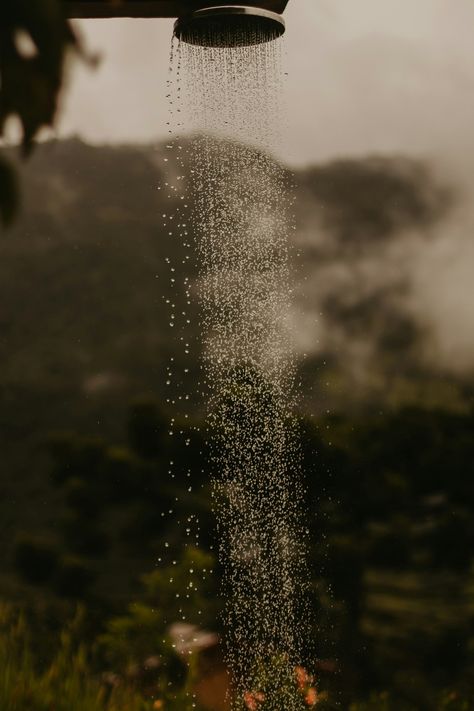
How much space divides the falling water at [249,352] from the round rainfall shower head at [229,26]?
1.11m

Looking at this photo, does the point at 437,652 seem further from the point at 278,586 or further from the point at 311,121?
the point at 311,121

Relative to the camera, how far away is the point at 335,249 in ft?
10.3

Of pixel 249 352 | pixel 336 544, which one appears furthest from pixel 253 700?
pixel 249 352

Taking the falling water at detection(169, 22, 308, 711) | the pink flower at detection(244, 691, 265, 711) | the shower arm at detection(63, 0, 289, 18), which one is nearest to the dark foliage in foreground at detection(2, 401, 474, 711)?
the falling water at detection(169, 22, 308, 711)

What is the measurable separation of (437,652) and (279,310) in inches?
49.2

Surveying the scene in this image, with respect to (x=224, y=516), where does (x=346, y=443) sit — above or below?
above

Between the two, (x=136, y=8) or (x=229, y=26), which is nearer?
(x=136, y=8)

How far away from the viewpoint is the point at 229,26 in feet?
5.64

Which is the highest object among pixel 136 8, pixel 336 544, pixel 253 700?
pixel 136 8

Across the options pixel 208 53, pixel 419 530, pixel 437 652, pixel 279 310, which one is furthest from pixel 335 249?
pixel 437 652

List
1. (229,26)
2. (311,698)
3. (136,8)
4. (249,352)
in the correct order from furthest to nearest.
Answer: (249,352) < (311,698) < (229,26) < (136,8)

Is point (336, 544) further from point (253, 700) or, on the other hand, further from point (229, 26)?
point (229, 26)

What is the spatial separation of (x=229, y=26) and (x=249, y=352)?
1.57 metres

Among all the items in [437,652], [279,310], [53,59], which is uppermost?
[279,310]
